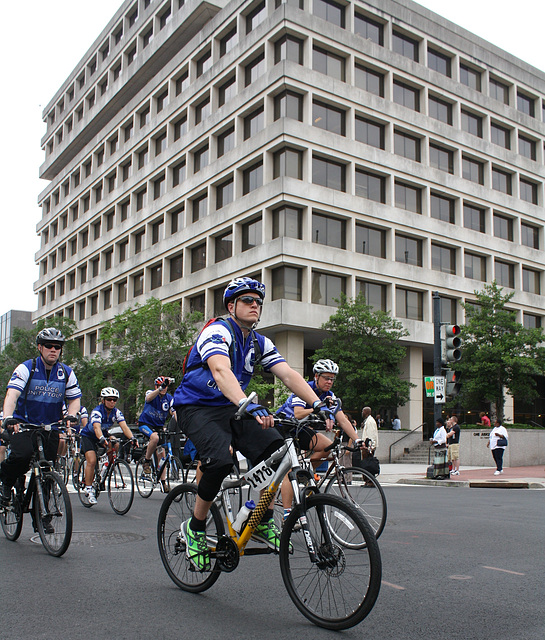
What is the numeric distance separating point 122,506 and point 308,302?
A: 87.0ft

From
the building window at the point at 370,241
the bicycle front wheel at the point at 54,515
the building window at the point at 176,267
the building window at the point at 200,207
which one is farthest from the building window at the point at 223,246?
the bicycle front wheel at the point at 54,515

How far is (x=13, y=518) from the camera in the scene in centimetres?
693

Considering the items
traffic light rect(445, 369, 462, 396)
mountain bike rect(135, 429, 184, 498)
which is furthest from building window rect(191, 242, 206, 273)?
mountain bike rect(135, 429, 184, 498)

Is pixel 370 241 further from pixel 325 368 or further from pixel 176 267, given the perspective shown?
pixel 325 368

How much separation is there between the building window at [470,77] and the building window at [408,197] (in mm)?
9761

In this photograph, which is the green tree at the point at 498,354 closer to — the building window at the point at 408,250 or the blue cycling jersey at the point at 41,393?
the building window at the point at 408,250

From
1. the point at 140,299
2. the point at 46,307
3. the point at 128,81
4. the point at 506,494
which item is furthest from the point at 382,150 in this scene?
the point at 46,307

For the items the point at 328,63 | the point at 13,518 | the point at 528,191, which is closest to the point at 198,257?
the point at 328,63

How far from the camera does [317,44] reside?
3825 cm

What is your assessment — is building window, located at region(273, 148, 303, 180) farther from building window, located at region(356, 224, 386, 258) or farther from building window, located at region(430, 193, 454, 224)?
building window, located at region(430, 193, 454, 224)

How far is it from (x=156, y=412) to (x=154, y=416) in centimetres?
9

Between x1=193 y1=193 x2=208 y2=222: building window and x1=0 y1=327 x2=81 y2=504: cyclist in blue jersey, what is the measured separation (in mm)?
36674

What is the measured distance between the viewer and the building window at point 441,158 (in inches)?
1694

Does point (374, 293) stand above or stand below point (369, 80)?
below
